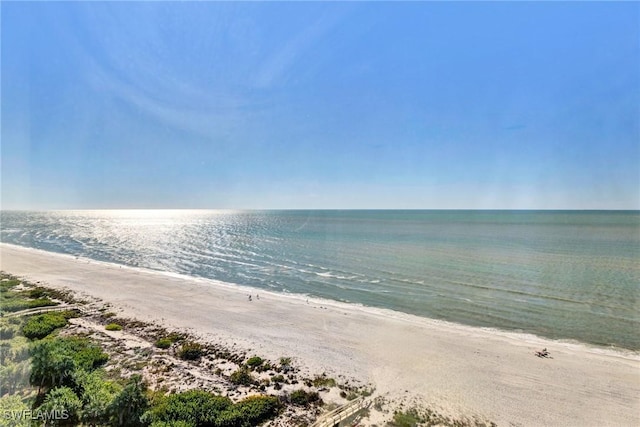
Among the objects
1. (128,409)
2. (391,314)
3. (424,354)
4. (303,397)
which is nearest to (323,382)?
(303,397)

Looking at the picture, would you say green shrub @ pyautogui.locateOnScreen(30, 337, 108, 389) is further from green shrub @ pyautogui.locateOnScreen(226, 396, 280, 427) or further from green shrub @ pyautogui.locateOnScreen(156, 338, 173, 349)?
green shrub @ pyautogui.locateOnScreen(226, 396, 280, 427)

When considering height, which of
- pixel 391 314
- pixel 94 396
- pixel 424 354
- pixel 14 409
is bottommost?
pixel 424 354

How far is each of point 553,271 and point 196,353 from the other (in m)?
45.2

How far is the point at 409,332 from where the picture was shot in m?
21.9

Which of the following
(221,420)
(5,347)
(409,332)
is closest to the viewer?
(221,420)

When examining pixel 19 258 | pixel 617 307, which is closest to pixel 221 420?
pixel 617 307

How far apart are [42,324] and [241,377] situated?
1505cm

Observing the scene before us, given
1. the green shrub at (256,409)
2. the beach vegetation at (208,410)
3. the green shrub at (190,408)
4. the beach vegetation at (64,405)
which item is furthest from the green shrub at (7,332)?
the green shrub at (256,409)

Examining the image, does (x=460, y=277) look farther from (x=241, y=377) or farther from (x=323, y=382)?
(x=241, y=377)

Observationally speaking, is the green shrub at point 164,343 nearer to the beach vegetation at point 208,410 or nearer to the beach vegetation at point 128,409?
the beach vegetation at point 208,410

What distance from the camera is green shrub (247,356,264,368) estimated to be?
16.2 meters

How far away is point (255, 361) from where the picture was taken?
54.3 feet

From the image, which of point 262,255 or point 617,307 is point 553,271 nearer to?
point 617,307

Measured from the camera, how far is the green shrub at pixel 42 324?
18000mm
